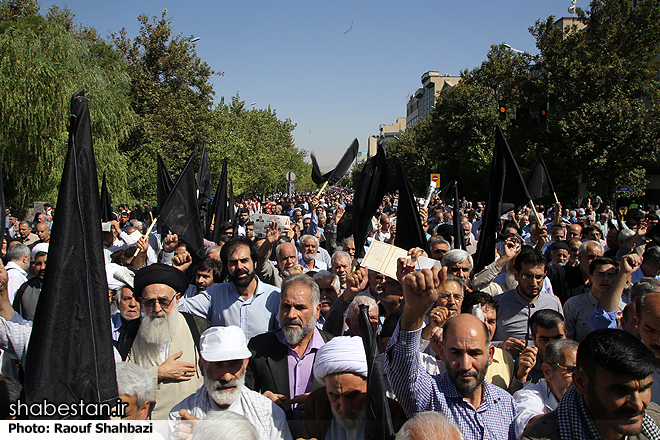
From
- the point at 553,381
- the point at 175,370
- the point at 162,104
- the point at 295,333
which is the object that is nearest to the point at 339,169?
the point at 295,333

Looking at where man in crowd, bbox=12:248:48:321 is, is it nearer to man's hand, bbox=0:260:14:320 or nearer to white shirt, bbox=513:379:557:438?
man's hand, bbox=0:260:14:320

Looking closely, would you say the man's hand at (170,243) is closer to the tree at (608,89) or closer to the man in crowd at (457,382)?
the man in crowd at (457,382)

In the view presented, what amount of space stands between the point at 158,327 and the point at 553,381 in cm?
250

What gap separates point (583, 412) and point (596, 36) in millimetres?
26198

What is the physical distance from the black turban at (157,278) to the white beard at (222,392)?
1.16 metres

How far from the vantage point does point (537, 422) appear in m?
2.35

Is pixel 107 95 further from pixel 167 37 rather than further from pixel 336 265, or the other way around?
pixel 336 265

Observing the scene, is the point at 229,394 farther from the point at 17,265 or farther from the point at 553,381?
the point at 17,265

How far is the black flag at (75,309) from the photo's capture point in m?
2.45

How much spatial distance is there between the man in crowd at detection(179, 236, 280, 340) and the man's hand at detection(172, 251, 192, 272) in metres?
1.57

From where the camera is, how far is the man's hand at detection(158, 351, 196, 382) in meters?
3.29

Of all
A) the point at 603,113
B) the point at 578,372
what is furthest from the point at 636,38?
the point at 578,372

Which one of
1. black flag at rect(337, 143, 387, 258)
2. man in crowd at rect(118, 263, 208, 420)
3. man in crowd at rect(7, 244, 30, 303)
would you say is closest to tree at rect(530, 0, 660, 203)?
black flag at rect(337, 143, 387, 258)

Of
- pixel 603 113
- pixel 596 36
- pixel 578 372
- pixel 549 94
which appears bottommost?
pixel 578 372
